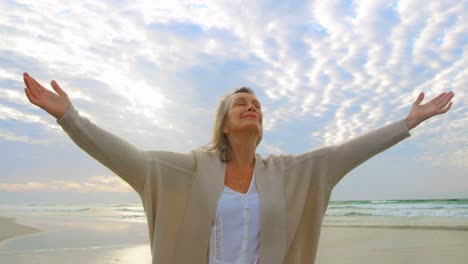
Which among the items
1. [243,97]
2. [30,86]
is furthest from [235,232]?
[30,86]

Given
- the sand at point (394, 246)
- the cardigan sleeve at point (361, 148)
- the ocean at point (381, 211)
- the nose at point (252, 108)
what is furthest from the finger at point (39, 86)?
the ocean at point (381, 211)

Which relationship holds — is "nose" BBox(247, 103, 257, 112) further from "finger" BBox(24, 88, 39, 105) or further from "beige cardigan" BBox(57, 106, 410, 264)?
"finger" BBox(24, 88, 39, 105)

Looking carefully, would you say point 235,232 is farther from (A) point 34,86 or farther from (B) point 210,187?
(A) point 34,86

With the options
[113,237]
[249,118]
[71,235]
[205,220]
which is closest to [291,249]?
[205,220]

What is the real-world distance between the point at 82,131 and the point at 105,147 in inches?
5.2

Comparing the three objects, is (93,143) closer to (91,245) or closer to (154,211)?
(154,211)

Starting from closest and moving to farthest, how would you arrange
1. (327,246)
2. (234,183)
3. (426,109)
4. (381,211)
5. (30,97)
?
1. (30,97)
2. (234,183)
3. (426,109)
4. (327,246)
5. (381,211)

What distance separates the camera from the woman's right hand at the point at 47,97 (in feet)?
6.20

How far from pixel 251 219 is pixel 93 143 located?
920 mm

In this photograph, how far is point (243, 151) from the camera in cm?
252

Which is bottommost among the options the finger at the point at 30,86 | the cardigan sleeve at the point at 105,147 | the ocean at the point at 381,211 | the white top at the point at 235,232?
the white top at the point at 235,232

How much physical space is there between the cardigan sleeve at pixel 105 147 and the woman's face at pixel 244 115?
0.66 meters

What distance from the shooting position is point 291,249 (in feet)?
7.82

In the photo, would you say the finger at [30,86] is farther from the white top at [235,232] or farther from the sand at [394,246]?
the sand at [394,246]
